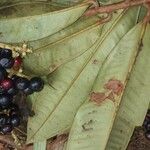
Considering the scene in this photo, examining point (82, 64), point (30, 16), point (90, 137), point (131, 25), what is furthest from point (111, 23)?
point (90, 137)

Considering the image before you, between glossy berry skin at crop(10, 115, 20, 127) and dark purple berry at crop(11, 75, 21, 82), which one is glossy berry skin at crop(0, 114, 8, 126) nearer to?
glossy berry skin at crop(10, 115, 20, 127)

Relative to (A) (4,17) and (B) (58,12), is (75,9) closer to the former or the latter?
(B) (58,12)

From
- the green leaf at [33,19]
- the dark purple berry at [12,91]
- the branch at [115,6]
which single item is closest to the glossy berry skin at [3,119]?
the dark purple berry at [12,91]

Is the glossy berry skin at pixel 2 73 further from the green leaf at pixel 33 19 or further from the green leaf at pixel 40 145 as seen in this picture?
the green leaf at pixel 40 145

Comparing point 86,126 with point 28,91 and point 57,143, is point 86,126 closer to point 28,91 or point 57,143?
point 28,91

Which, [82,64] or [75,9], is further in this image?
[82,64]

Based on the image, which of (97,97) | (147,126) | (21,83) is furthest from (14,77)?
(147,126)
